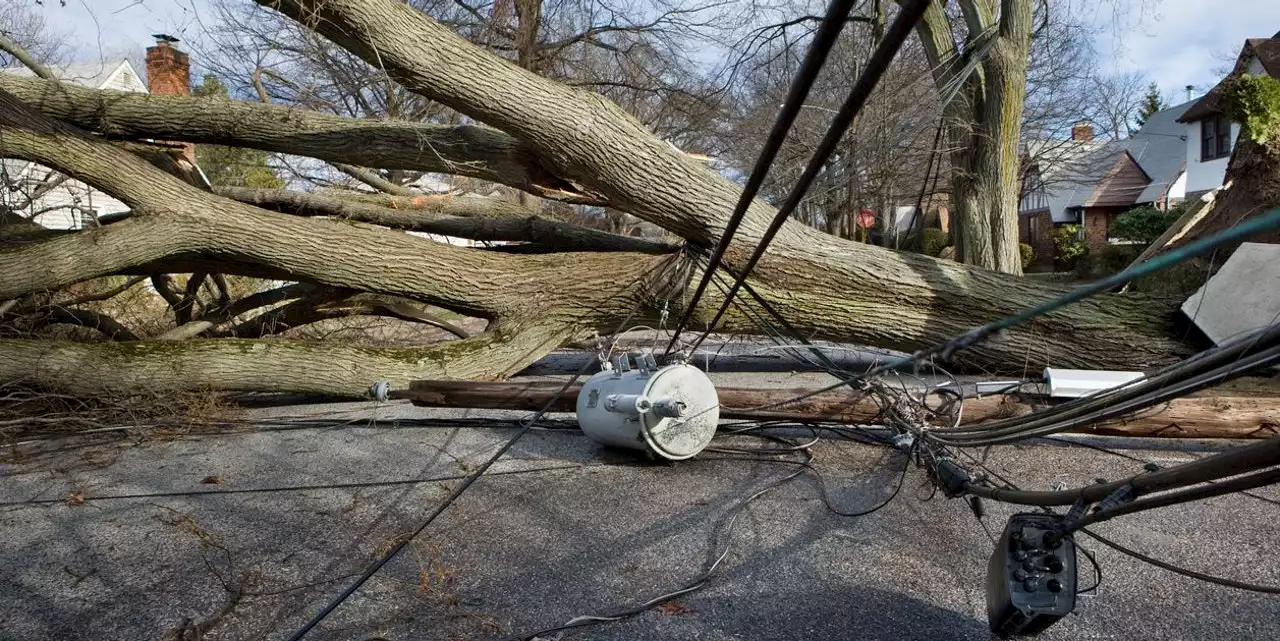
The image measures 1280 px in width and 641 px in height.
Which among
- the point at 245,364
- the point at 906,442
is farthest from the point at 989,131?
the point at 245,364

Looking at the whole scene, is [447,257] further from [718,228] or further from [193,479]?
[193,479]

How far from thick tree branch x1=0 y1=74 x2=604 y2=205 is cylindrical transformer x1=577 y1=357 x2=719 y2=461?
348 centimetres

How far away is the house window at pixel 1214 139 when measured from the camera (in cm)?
3066

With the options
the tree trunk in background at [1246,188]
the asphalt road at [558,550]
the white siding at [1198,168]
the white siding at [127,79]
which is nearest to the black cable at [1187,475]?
the asphalt road at [558,550]

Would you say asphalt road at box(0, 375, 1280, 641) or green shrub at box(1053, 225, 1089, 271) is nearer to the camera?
asphalt road at box(0, 375, 1280, 641)

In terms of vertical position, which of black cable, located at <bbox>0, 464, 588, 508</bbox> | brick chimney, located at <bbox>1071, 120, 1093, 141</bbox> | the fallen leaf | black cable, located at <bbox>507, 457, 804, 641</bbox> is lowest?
the fallen leaf

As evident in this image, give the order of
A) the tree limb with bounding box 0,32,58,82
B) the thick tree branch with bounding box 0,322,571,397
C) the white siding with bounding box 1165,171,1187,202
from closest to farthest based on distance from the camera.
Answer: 1. the thick tree branch with bounding box 0,322,571,397
2. the tree limb with bounding box 0,32,58,82
3. the white siding with bounding box 1165,171,1187,202

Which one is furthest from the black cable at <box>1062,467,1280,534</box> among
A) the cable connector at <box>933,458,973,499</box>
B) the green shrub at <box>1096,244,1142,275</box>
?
the green shrub at <box>1096,244,1142,275</box>

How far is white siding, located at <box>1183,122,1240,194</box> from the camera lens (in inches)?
1223

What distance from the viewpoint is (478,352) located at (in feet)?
23.7

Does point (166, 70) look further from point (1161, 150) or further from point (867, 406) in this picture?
point (1161, 150)

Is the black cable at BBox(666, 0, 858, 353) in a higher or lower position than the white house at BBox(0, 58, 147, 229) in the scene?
lower

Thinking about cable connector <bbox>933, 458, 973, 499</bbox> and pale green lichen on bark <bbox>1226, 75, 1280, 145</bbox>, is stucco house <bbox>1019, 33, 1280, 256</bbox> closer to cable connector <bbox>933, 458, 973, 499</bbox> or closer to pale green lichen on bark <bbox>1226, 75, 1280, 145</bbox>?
pale green lichen on bark <bbox>1226, 75, 1280, 145</bbox>

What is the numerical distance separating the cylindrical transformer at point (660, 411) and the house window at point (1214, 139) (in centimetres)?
3296
